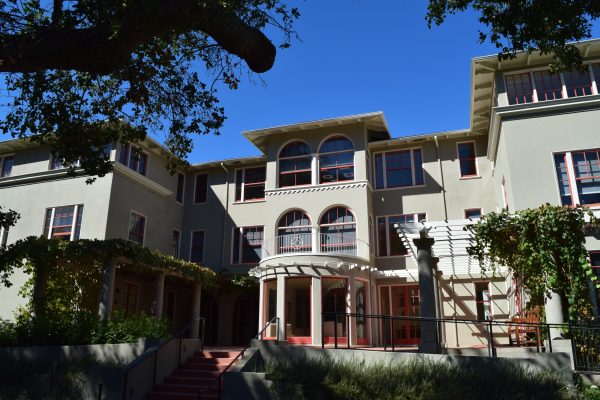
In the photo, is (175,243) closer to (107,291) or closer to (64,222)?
(64,222)

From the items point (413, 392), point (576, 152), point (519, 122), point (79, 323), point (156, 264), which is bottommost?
point (413, 392)

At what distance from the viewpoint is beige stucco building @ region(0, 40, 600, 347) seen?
16594mm

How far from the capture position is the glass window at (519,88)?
1636 centimetres

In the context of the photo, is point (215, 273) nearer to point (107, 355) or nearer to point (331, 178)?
point (331, 178)

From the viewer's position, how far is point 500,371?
33.2ft

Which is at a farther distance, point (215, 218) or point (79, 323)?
point (215, 218)

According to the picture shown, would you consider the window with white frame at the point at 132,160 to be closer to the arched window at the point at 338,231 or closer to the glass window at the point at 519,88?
the arched window at the point at 338,231

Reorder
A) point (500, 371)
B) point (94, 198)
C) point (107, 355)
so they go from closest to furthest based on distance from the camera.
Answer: point (500, 371) < point (107, 355) < point (94, 198)

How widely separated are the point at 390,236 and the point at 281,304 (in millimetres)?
5625

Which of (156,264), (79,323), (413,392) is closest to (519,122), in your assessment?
(413,392)

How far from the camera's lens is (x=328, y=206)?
69.1 ft

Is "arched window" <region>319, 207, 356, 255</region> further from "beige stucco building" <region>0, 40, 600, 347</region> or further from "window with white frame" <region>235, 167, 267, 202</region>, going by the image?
"window with white frame" <region>235, 167, 267, 202</region>

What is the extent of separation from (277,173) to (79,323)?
32.8 ft

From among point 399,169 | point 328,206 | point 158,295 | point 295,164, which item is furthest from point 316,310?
point 399,169
